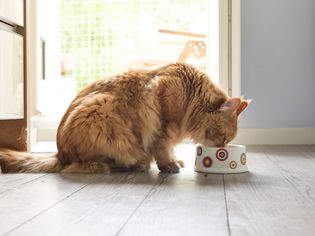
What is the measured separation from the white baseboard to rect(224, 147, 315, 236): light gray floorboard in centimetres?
121

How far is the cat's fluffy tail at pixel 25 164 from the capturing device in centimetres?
199

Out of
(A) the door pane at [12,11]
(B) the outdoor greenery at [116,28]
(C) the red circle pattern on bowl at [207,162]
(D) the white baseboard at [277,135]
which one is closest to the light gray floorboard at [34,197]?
(C) the red circle pattern on bowl at [207,162]

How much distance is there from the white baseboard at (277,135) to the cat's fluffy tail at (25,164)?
1704mm

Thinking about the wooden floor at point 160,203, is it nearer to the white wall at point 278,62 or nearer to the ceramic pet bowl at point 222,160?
the ceramic pet bowl at point 222,160

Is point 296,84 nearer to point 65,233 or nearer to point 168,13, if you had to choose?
point 168,13

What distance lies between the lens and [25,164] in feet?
6.61

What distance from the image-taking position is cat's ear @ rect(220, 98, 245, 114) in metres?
2.02

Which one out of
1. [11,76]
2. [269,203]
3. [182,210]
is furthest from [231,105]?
[11,76]

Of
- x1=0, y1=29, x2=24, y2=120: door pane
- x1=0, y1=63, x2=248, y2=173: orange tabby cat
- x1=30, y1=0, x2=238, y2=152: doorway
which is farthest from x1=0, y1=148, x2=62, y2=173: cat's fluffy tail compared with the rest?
x1=30, y1=0, x2=238, y2=152: doorway

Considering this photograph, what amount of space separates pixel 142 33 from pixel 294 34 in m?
2.16

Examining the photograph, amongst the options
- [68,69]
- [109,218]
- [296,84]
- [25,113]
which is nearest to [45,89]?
[25,113]

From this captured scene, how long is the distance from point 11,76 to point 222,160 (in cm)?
110

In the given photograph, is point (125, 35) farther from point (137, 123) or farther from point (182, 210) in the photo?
point (182, 210)

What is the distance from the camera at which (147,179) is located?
1815mm
